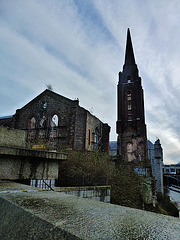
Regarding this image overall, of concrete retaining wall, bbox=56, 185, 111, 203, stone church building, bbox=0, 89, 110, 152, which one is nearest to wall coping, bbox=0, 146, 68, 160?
concrete retaining wall, bbox=56, 185, 111, 203

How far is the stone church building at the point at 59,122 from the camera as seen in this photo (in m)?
19.0

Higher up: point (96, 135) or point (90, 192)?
point (96, 135)

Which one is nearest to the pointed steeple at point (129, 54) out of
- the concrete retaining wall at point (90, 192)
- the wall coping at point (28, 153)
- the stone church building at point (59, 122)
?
the stone church building at point (59, 122)

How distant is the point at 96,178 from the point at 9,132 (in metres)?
6.52

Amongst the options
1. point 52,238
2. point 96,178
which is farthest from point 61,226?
point 96,178

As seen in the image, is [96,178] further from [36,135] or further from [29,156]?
[36,135]

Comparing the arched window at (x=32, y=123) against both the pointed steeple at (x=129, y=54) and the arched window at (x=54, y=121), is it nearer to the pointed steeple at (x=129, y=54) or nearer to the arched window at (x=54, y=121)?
the arched window at (x=54, y=121)

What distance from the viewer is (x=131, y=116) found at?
27297 millimetres

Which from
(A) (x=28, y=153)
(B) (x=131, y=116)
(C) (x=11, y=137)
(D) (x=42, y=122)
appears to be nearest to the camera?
(A) (x=28, y=153)

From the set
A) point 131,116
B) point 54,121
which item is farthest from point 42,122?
point 131,116

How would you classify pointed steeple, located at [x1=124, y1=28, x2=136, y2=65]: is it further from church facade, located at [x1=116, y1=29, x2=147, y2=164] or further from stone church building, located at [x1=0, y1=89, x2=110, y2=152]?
stone church building, located at [x1=0, y1=89, x2=110, y2=152]

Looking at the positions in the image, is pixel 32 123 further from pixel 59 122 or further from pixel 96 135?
pixel 96 135

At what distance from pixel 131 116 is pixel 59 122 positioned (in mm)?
12952

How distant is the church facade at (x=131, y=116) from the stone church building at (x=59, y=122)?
4294mm
